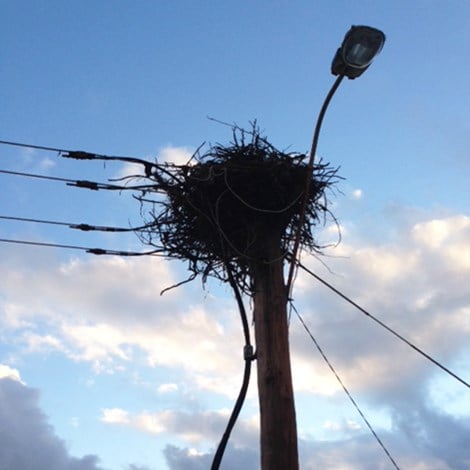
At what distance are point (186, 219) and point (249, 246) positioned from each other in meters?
0.72

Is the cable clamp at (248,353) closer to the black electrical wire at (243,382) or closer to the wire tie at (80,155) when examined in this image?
the black electrical wire at (243,382)

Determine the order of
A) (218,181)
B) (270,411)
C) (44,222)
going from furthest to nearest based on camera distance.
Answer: (44,222) < (218,181) < (270,411)

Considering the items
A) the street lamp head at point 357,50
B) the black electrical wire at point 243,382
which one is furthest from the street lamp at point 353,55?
the black electrical wire at point 243,382

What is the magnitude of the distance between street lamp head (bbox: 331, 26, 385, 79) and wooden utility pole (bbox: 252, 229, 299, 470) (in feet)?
4.20

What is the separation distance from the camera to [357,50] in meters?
4.54

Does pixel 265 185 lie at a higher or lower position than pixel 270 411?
higher

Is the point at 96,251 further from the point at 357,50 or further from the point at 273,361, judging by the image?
the point at 357,50

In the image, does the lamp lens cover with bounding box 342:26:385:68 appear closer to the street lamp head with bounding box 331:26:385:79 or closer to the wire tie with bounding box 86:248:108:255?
the street lamp head with bounding box 331:26:385:79

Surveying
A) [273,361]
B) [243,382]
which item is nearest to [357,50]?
[273,361]

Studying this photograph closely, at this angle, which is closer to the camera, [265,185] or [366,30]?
[366,30]

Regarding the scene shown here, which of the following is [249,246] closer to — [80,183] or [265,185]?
[265,185]

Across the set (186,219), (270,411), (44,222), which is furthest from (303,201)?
(44,222)

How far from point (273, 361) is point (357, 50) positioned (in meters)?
2.13

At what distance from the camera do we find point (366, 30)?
175 inches
